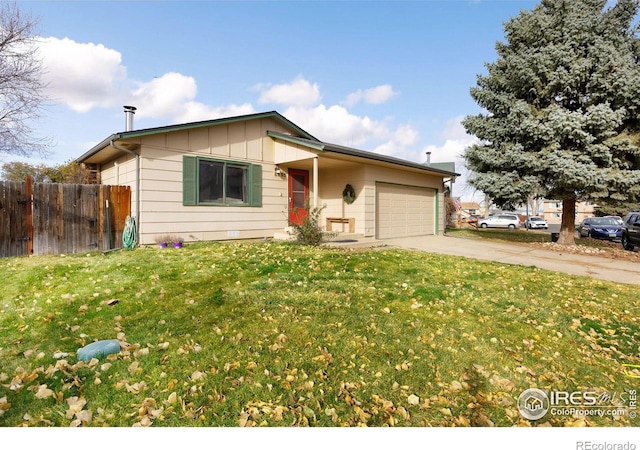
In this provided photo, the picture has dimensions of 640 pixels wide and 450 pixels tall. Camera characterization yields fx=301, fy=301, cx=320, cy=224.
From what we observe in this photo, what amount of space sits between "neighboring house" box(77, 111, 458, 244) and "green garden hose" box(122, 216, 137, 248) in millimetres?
176

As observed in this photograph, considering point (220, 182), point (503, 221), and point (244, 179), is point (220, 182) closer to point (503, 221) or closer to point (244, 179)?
point (244, 179)

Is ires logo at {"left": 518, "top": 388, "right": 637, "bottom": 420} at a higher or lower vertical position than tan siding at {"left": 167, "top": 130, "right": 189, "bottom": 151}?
lower

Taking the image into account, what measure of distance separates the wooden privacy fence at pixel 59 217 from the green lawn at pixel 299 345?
2.09 meters

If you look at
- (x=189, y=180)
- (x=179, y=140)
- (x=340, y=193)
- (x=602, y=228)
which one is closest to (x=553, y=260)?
(x=340, y=193)

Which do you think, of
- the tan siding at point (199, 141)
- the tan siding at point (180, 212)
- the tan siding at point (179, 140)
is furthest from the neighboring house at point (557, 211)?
the tan siding at point (179, 140)

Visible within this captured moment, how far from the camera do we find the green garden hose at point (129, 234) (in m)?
8.17

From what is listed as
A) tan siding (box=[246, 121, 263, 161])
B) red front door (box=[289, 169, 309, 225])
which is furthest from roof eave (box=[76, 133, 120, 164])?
red front door (box=[289, 169, 309, 225])

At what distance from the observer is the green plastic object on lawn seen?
2881 mm

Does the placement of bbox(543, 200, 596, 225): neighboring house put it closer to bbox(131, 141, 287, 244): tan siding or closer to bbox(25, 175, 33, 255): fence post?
bbox(131, 141, 287, 244): tan siding

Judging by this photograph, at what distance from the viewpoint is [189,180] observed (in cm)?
895

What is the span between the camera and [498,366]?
294 centimetres

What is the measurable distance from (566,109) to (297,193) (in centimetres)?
1060

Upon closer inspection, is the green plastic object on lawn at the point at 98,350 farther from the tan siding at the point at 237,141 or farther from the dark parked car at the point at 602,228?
the dark parked car at the point at 602,228
